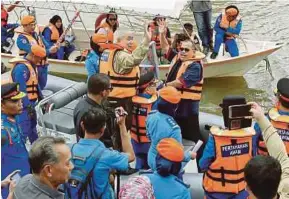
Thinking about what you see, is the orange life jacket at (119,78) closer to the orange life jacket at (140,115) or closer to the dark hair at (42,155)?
the orange life jacket at (140,115)

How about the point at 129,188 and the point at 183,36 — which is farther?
the point at 183,36

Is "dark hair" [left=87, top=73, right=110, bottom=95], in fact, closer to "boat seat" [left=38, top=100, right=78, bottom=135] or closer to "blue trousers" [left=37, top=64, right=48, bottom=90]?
"boat seat" [left=38, top=100, right=78, bottom=135]

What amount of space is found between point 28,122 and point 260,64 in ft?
15.9

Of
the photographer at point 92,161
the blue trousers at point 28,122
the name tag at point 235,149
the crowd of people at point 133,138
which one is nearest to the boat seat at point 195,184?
the crowd of people at point 133,138

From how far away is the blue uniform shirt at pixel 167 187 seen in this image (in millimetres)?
2840

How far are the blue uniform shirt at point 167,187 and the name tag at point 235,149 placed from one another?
54 cm

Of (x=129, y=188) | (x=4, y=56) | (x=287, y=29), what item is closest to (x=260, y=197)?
(x=129, y=188)

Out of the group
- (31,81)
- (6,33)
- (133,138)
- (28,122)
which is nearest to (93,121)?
(133,138)

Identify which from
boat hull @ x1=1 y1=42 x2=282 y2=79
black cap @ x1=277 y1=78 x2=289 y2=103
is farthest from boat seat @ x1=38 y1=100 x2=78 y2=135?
boat hull @ x1=1 y1=42 x2=282 y2=79

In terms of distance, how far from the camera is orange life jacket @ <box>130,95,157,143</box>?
4.26 metres

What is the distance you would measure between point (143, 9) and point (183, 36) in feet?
1.65

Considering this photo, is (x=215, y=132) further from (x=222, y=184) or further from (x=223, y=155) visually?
(x=222, y=184)

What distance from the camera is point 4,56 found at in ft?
25.6

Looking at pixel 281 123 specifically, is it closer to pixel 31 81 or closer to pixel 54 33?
pixel 31 81
